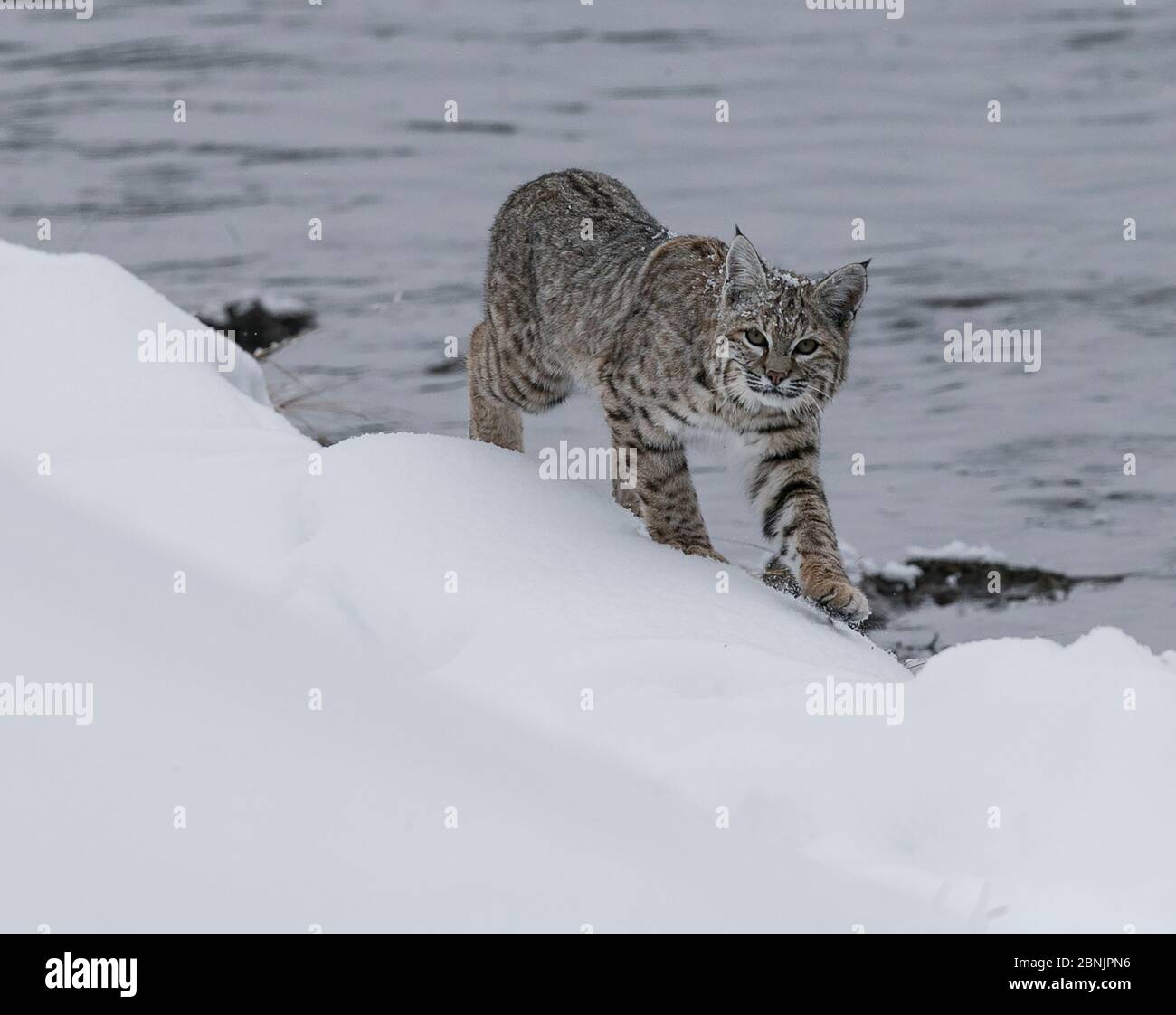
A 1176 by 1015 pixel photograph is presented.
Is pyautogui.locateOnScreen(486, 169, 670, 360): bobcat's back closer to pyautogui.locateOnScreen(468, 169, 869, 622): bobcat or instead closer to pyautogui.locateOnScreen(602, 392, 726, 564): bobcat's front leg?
pyautogui.locateOnScreen(468, 169, 869, 622): bobcat

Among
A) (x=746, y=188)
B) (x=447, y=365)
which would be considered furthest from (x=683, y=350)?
(x=746, y=188)

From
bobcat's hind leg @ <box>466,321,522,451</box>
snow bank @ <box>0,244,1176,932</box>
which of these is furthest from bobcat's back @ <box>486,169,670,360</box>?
snow bank @ <box>0,244,1176,932</box>

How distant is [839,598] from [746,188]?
869 cm

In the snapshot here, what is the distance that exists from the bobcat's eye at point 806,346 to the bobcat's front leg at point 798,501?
0.31 m

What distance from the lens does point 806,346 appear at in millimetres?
6016

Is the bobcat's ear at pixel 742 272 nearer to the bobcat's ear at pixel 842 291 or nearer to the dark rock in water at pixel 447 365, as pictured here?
the bobcat's ear at pixel 842 291

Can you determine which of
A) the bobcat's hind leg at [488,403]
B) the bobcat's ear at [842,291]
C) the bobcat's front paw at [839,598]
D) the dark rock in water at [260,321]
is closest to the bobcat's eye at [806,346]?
the bobcat's ear at [842,291]

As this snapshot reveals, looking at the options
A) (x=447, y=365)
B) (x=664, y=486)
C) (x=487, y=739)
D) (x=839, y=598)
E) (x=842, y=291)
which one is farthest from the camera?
(x=447, y=365)

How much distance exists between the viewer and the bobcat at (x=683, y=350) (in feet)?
19.6

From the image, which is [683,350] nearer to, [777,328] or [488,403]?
[777,328]

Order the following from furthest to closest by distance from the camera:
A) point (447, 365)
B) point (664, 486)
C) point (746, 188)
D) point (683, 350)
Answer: point (746, 188), point (447, 365), point (664, 486), point (683, 350)

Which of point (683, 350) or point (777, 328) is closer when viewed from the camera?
point (777, 328)

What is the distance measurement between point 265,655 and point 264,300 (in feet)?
25.0

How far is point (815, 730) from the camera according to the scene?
4.05 m
